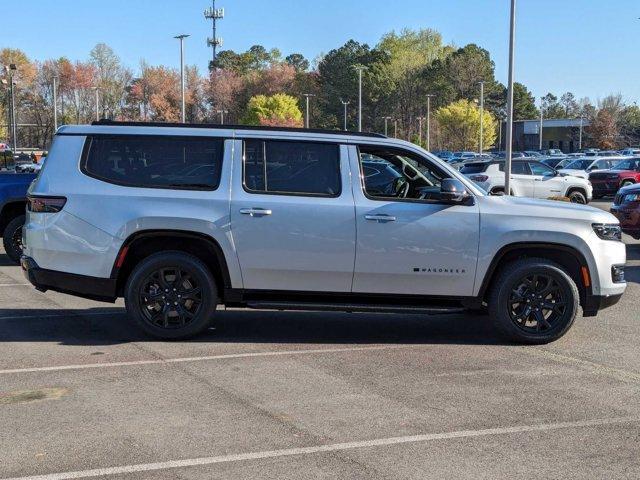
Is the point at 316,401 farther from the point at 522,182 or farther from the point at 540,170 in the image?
the point at 540,170

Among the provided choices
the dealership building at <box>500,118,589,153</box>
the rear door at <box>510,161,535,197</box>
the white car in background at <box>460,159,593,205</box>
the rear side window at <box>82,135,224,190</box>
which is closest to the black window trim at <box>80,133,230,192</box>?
the rear side window at <box>82,135,224,190</box>

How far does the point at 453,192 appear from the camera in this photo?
24.3 feet

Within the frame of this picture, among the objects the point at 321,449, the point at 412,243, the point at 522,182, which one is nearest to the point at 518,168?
the point at 522,182

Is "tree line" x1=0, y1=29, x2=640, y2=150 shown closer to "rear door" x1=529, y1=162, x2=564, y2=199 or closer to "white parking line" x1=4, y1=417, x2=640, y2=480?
"rear door" x1=529, y1=162, x2=564, y2=199

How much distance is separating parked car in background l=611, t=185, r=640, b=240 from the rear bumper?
1042 cm

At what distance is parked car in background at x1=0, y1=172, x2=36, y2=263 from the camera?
13.3 metres

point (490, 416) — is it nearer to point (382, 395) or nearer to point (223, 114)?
point (382, 395)

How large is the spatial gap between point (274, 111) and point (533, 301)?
9658 cm

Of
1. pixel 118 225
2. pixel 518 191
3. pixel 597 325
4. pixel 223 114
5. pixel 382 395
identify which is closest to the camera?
pixel 382 395

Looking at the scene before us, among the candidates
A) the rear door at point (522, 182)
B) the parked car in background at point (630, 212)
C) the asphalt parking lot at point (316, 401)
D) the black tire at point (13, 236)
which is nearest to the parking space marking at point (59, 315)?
the asphalt parking lot at point (316, 401)

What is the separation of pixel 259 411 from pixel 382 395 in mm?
963

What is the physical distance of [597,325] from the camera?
872cm

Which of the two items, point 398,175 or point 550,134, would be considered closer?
point 398,175

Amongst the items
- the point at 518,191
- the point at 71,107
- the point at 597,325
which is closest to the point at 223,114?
the point at 71,107
